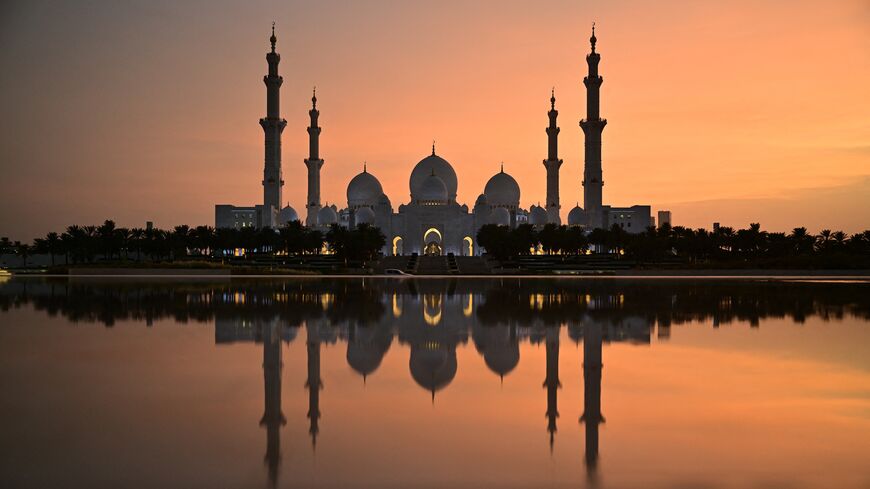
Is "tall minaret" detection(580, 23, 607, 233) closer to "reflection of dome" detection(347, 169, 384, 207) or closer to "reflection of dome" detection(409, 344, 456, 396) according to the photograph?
"reflection of dome" detection(347, 169, 384, 207)

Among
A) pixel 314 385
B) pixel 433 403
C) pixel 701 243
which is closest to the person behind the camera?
pixel 433 403

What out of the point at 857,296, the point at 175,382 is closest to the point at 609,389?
the point at 175,382

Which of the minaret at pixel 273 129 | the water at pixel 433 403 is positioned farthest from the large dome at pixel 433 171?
the water at pixel 433 403

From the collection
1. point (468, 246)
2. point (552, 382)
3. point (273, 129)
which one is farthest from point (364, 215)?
point (552, 382)

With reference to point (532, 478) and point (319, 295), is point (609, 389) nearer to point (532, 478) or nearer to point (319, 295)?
point (532, 478)

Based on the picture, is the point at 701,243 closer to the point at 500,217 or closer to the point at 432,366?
the point at 500,217

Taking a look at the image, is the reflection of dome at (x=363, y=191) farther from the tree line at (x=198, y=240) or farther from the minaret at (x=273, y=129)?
the tree line at (x=198, y=240)
